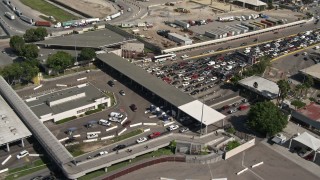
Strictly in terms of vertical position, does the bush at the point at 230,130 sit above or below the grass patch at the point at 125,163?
above

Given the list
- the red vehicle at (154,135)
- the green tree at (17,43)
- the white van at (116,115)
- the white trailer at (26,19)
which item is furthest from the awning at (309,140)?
the white trailer at (26,19)

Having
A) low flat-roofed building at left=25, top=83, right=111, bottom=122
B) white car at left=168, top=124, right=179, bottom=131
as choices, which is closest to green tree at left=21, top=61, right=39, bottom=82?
low flat-roofed building at left=25, top=83, right=111, bottom=122

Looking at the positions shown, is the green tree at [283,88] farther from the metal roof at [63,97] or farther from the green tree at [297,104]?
the metal roof at [63,97]

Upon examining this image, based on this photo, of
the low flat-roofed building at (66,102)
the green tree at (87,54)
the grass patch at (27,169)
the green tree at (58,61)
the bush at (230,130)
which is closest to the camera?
the grass patch at (27,169)

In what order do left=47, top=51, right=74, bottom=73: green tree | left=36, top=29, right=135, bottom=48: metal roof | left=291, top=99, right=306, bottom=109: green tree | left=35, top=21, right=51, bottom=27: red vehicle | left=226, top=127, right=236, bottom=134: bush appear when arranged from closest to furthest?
1. left=226, top=127, right=236, bottom=134: bush
2. left=291, top=99, right=306, bottom=109: green tree
3. left=47, top=51, right=74, bottom=73: green tree
4. left=36, top=29, right=135, bottom=48: metal roof
5. left=35, top=21, right=51, bottom=27: red vehicle

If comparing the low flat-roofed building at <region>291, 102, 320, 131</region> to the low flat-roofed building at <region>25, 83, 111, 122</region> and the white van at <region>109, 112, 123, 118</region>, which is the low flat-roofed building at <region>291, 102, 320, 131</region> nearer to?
the white van at <region>109, 112, 123, 118</region>

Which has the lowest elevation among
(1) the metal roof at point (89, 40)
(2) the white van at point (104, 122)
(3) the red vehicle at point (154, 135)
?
(3) the red vehicle at point (154, 135)

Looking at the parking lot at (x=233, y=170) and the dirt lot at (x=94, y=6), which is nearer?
the parking lot at (x=233, y=170)
